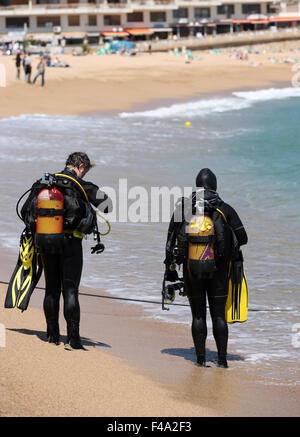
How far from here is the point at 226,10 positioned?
308 ft

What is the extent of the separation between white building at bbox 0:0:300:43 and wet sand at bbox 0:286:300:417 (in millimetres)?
63361

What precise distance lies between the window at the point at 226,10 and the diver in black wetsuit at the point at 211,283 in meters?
89.6

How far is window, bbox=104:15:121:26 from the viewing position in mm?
82519

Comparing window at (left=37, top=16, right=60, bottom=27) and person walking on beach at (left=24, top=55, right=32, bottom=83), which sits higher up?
window at (left=37, top=16, right=60, bottom=27)

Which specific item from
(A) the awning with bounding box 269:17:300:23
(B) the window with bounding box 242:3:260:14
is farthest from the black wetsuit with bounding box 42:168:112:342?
(B) the window with bounding box 242:3:260:14

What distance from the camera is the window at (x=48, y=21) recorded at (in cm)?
7921

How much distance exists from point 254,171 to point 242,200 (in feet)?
15.7

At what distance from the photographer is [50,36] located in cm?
7575

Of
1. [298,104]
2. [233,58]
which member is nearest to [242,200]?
[298,104]

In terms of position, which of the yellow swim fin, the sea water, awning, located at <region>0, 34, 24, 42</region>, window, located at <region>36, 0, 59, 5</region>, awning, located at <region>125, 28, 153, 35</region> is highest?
→ window, located at <region>36, 0, 59, 5</region>

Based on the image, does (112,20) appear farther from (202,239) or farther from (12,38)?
(202,239)

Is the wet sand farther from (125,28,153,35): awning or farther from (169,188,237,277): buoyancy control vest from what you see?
(125,28,153,35): awning

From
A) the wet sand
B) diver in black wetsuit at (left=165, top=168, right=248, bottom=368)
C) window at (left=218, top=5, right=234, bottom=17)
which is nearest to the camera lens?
the wet sand

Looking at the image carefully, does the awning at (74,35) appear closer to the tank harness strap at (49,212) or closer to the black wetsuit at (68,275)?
the black wetsuit at (68,275)
